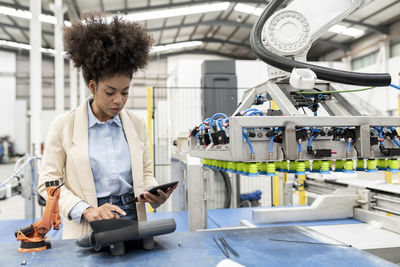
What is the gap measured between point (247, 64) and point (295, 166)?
11.2 ft

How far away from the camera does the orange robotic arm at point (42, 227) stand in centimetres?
115

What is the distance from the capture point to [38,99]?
4871mm

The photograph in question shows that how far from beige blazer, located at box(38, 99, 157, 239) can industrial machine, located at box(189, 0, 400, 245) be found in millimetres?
345

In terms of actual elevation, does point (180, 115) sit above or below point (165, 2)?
below

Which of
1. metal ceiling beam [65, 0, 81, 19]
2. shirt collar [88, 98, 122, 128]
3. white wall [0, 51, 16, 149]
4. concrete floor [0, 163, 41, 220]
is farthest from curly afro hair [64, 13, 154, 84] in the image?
white wall [0, 51, 16, 149]

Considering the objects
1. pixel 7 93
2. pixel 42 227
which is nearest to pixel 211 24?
pixel 7 93

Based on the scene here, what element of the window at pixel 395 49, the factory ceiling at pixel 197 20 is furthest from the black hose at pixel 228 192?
the window at pixel 395 49

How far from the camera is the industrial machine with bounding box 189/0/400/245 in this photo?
1068 millimetres

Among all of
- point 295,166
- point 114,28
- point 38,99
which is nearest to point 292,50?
point 295,166

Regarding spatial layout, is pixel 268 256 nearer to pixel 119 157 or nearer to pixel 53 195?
pixel 119 157

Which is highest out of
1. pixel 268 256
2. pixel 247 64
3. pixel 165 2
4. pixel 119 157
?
pixel 165 2

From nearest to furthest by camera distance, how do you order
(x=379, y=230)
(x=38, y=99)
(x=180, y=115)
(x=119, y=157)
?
(x=119, y=157) → (x=379, y=230) → (x=180, y=115) → (x=38, y=99)

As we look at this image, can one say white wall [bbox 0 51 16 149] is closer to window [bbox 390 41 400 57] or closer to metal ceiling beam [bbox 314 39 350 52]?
metal ceiling beam [bbox 314 39 350 52]

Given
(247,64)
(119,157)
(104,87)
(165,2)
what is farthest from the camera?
(165,2)
